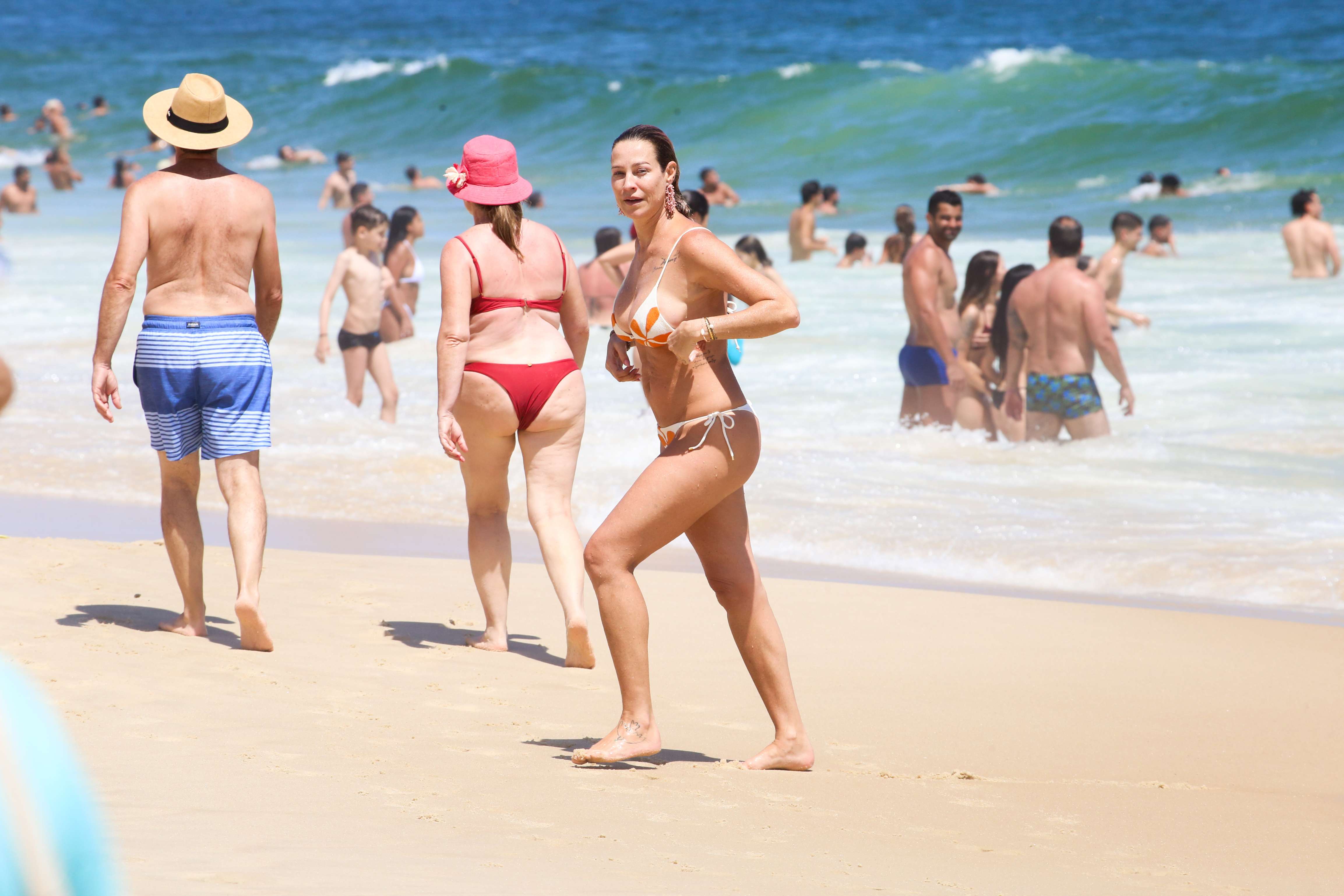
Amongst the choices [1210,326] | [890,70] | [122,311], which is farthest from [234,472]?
[890,70]

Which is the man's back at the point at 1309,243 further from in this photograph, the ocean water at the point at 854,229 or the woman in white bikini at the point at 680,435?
the woman in white bikini at the point at 680,435

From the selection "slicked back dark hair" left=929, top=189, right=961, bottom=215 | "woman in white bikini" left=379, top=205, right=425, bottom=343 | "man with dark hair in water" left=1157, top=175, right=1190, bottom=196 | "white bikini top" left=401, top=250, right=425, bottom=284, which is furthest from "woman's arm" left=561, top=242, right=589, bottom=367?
"man with dark hair in water" left=1157, top=175, right=1190, bottom=196

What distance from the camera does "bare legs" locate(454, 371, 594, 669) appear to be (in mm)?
4824

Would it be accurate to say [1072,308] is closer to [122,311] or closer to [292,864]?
[122,311]

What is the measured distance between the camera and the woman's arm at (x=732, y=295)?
3602mm

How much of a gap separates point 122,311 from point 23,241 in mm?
17963

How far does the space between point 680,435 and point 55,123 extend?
134ft

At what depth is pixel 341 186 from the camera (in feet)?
81.0

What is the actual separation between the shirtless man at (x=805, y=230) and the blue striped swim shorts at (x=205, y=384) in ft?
45.8

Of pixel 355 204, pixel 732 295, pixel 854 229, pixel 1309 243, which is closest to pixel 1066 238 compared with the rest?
pixel 732 295

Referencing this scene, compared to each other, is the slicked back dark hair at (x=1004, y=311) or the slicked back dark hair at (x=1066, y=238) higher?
the slicked back dark hair at (x=1066, y=238)

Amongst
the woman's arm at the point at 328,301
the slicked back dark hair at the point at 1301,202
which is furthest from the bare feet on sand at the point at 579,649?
the slicked back dark hair at the point at 1301,202

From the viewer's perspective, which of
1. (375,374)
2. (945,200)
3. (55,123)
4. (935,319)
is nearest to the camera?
(945,200)

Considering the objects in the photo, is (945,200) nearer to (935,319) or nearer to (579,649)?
(935,319)
